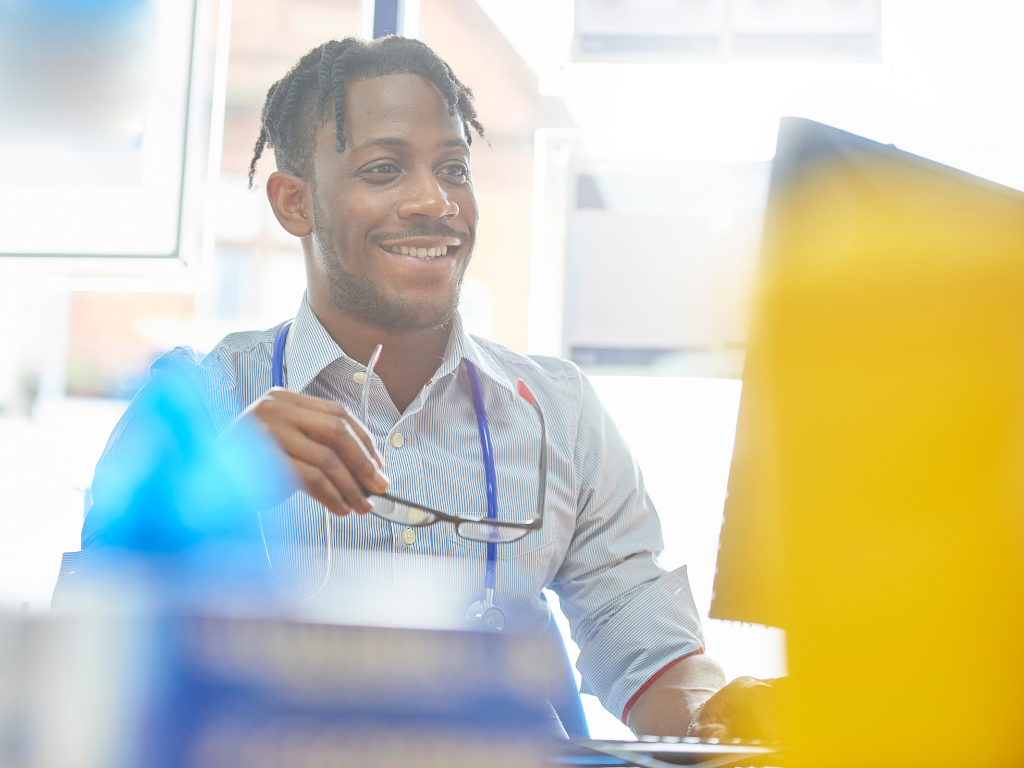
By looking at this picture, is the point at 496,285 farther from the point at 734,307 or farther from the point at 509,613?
the point at 509,613

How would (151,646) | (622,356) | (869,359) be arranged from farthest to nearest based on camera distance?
(622,356) → (869,359) → (151,646)

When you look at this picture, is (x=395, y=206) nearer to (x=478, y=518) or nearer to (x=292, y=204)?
(x=292, y=204)

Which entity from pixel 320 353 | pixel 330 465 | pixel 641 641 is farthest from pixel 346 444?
pixel 641 641

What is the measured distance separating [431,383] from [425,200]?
A: 0.27 metres

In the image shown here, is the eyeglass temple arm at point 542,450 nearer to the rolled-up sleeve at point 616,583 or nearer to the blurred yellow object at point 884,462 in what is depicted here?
the rolled-up sleeve at point 616,583

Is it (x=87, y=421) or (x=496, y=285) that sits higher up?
(x=496, y=285)

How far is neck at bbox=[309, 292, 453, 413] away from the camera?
1.26m

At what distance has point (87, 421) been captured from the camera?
1.83m

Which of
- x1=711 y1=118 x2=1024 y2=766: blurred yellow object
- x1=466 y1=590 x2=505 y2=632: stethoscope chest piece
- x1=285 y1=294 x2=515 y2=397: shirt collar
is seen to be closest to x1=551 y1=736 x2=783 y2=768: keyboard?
x1=711 y1=118 x2=1024 y2=766: blurred yellow object

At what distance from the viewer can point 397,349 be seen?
1.28m

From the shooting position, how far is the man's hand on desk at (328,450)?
74cm

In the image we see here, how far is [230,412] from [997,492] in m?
0.94

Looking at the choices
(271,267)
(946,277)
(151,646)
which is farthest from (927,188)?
(271,267)

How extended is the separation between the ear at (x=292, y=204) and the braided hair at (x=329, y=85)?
0.02 m
